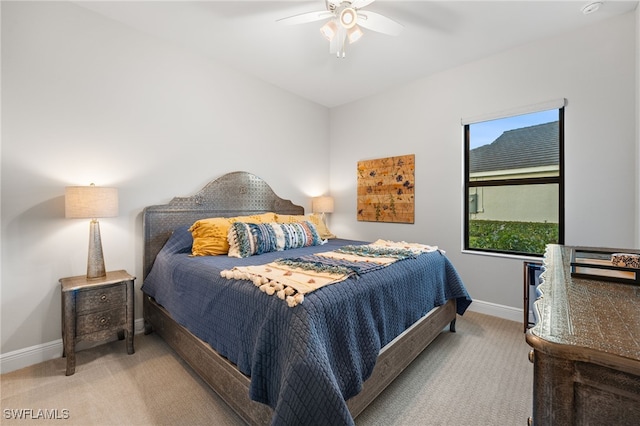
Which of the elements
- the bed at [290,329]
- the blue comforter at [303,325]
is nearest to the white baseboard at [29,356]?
the bed at [290,329]

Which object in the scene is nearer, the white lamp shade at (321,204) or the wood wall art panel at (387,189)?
the wood wall art panel at (387,189)

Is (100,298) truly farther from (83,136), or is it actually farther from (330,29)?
(330,29)

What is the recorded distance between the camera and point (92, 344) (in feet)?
7.55

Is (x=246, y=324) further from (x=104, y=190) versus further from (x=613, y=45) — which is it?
(x=613, y=45)

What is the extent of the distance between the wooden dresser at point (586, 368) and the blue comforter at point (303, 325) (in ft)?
2.42

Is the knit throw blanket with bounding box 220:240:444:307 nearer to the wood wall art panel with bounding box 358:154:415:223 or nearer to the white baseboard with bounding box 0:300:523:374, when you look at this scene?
the wood wall art panel with bounding box 358:154:415:223

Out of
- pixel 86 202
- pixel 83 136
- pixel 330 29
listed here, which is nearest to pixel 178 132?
pixel 83 136

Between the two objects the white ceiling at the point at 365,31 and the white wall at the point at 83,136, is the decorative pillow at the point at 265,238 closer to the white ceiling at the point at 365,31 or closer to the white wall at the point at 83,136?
the white wall at the point at 83,136

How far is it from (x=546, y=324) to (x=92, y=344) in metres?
3.07

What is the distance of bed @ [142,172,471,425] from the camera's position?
1.10 m

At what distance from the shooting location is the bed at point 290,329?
1.10 meters

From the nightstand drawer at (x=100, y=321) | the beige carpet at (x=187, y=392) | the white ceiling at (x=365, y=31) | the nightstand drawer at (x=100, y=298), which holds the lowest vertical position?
the beige carpet at (x=187, y=392)

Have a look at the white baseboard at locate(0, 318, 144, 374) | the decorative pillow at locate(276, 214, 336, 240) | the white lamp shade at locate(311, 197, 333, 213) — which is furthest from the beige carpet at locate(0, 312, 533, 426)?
the white lamp shade at locate(311, 197, 333, 213)

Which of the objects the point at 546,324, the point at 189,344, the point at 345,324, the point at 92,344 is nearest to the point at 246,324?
the point at 345,324
